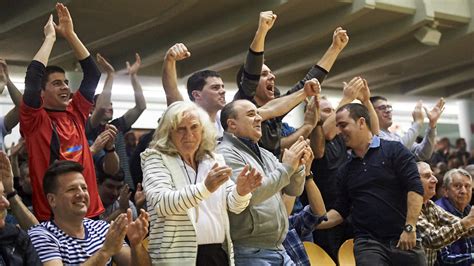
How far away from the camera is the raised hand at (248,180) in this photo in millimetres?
2922

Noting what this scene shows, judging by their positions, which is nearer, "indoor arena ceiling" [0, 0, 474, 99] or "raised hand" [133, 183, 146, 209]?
"raised hand" [133, 183, 146, 209]

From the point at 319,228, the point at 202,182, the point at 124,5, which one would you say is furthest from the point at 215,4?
the point at 202,182

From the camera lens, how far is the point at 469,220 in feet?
15.3

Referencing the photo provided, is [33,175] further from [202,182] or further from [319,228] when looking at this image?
[319,228]

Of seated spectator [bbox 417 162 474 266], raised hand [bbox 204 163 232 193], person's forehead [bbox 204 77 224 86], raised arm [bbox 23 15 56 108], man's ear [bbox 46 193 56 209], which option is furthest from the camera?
seated spectator [bbox 417 162 474 266]

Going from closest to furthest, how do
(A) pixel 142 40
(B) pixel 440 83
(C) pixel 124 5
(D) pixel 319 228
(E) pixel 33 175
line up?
1. (E) pixel 33 175
2. (D) pixel 319 228
3. (C) pixel 124 5
4. (A) pixel 142 40
5. (B) pixel 440 83

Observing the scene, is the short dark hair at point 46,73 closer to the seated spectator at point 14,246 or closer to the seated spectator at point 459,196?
the seated spectator at point 14,246

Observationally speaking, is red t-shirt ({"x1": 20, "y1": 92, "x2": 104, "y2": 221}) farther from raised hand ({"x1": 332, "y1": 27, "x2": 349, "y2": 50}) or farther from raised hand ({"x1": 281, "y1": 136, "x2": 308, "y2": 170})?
raised hand ({"x1": 332, "y1": 27, "x2": 349, "y2": 50})

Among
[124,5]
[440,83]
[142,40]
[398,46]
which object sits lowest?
[440,83]

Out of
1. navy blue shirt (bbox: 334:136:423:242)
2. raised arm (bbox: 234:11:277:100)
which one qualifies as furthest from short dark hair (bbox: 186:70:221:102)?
navy blue shirt (bbox: 334:136:423:242)

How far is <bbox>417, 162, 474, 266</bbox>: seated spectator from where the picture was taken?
186 inches

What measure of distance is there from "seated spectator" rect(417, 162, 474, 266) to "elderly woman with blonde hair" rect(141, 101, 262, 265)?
203cm

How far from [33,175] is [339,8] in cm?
559

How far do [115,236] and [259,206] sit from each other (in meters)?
0.71
